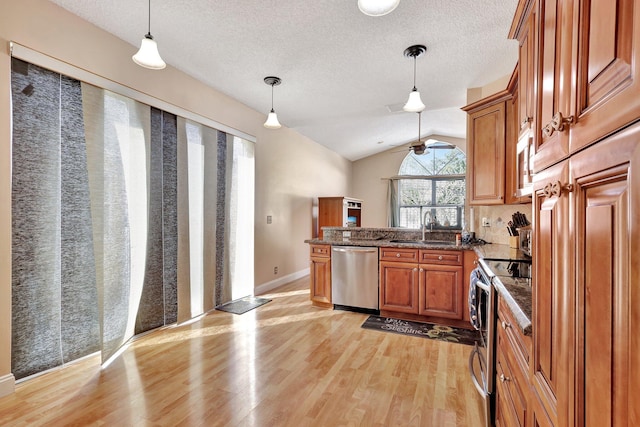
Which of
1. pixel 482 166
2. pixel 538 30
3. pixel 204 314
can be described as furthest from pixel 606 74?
pixel 204 314

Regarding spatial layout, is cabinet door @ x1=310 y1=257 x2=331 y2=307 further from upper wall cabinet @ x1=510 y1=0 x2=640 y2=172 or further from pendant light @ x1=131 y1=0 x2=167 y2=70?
upper wall cabinet @ x1=510 y1=0 x2=640 y2=172

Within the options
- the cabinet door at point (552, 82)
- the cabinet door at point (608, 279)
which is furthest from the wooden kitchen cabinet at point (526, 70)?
the cabinet door at point (608, 279)

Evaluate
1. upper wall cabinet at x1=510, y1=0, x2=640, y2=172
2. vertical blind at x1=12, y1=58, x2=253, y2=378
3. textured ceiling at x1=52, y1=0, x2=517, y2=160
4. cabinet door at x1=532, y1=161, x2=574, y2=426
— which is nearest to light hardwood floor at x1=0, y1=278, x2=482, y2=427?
vertical blind at x1=12, y1=58, x2=253, y2=378

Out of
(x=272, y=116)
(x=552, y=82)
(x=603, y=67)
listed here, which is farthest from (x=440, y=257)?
(x=603, y=67)

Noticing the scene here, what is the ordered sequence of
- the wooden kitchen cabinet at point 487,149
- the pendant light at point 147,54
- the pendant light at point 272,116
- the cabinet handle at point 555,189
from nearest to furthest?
the cabinet handle at point 555,189
the pendant light at point 147,54
the wooden kitchen cabinet at point 487,149
the pendant light at point 272,116

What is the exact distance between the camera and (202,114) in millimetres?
3449

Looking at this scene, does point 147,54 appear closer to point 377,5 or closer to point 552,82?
point 377,5

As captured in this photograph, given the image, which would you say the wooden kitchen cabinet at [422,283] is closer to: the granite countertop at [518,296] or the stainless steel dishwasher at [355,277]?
the stainless steel dishwasher at [355,277]

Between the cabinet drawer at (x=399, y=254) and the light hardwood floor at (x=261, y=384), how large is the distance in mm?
844

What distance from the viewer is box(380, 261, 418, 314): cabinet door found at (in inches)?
131

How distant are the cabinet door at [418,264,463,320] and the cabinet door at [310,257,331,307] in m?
1.11

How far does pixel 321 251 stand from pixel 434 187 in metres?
5.47

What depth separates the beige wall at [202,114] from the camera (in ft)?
6.39

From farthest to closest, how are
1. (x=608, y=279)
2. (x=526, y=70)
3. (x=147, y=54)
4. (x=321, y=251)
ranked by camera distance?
(x=321, y=251) → (x=147, y=54) → (x=526, y=70) → (x=608, y=279)
